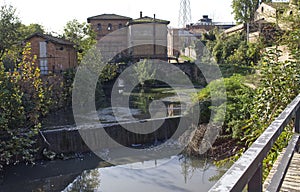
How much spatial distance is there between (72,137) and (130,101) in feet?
32.2

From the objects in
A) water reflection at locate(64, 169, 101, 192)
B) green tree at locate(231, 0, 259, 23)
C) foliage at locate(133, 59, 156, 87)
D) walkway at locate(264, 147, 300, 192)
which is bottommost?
Answer: water reflection at locate(64, 169, 101, 192)

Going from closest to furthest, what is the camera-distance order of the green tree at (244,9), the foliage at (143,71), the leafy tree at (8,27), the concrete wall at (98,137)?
the concrete wall at (98,137) → the leafy tree at (8,27) → the foliage at (143,71) → the green tree at (244,9)

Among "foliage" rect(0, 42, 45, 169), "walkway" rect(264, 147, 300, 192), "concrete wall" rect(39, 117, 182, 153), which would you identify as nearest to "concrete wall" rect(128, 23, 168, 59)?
"concrete wall" rect(39, 117, 182, 153)

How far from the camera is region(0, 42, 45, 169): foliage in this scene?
27.4 feet

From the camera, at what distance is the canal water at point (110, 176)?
8250 mm

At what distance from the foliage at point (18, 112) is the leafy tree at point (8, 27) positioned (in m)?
9.97

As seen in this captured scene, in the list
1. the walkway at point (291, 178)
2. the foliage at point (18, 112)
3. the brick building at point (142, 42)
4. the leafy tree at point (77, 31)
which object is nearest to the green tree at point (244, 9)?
the brick building at point (142, 42)

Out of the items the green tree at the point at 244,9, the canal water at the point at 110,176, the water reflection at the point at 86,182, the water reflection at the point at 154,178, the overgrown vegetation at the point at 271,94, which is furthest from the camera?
the green tree at the point at 244,9

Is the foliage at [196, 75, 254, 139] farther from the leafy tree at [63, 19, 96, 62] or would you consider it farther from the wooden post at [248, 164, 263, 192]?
the leafy tree at [63, 19, 96, 62]

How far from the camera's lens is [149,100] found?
2070 centimetres

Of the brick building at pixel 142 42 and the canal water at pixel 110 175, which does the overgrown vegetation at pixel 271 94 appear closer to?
the canal water at pixel 110 175

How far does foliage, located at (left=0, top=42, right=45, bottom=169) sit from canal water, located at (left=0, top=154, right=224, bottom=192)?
621 millimetres

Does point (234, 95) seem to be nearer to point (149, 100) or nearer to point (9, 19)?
point (149, 100)

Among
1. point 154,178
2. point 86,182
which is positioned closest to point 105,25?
point 86,182
